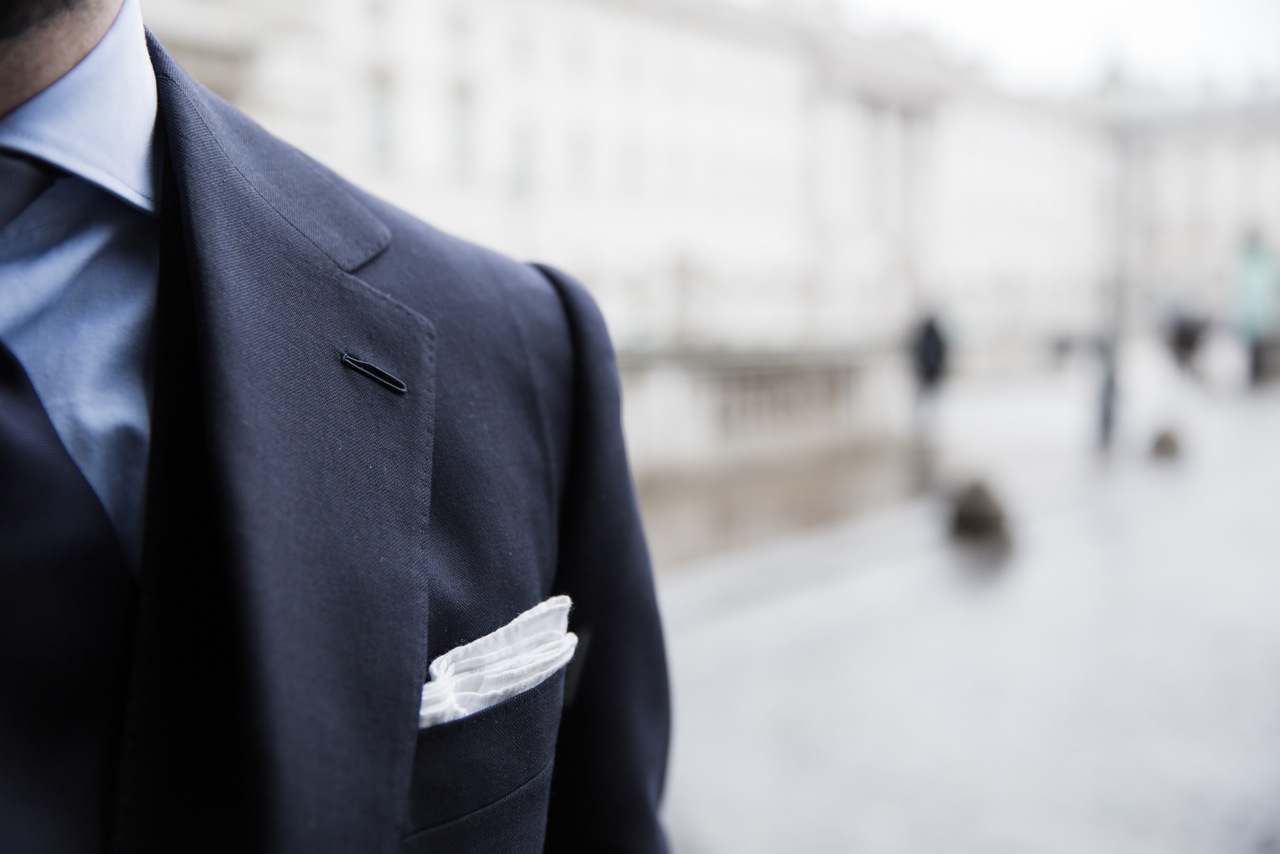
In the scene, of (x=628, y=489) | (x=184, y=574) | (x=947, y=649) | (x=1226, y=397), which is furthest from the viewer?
(x=1226, y=397)

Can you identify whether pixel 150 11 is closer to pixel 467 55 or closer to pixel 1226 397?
pixel 1226 397

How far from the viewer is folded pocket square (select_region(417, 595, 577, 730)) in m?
1.04

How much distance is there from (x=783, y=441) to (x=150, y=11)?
818 centimetres

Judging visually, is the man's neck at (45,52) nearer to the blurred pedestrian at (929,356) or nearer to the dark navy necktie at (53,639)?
the dark navy necktie at (53,639)

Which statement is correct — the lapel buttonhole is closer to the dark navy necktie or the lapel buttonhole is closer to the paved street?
the dark navy necktie

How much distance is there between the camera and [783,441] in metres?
13.5

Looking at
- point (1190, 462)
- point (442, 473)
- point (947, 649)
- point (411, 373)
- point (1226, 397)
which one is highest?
point (411, 373)

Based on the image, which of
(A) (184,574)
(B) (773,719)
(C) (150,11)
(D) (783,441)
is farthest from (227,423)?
(D) (783,441)

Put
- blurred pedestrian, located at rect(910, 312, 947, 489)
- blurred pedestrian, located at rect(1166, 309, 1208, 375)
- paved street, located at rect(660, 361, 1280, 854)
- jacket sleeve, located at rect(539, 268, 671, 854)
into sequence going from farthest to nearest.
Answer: blurred pedestrian, located at rect(1166, 309, 1208, 375), blurred pedestrian, located at rect(910, 312, 947, 489), paved street, located at rect(660, 361, 1280, 854), jacket sleeve, located at rect(539, 268, 671, 854)

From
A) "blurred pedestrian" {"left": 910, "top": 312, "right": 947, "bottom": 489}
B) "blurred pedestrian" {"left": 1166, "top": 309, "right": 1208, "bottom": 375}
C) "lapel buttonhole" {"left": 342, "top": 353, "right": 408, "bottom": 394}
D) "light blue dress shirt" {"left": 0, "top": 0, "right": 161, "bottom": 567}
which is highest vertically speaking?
"light blue dress shirt" {"left": 0, "top": 0, "right": 161, "bottom": 567}

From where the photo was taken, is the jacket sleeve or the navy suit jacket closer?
the navy suit jacket

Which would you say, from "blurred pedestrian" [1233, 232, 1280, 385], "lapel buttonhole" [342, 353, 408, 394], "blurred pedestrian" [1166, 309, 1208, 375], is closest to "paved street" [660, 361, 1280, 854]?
"lapel buttonhole" [342, 353, 408, 394]

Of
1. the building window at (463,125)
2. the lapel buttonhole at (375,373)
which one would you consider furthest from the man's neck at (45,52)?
the building window at (463,125)

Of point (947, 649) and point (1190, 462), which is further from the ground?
point (947, 649)
